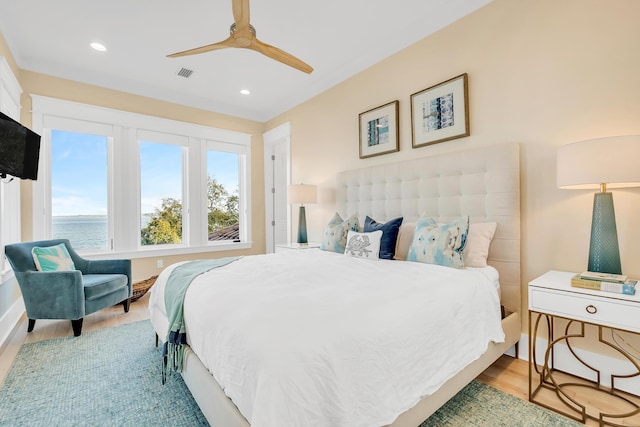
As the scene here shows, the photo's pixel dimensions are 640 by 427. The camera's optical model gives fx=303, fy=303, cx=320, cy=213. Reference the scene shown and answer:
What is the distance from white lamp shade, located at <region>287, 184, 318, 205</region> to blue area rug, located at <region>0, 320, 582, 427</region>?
2302 millimetres

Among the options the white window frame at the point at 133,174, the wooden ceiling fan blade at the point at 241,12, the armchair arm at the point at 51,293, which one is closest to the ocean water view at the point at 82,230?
the white window frame at the point at 133,174

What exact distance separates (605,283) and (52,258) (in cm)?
440

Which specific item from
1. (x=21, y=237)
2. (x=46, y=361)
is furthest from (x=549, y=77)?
(x=21, y=237)

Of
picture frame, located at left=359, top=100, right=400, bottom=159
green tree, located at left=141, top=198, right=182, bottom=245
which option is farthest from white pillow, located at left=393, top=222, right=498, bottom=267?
green tree, located at left=141, top=198, right=182, bottom=245

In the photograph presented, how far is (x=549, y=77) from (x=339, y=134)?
2.27 meters

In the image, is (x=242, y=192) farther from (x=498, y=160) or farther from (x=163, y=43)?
(x=498, y=160)

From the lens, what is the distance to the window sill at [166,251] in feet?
13.1

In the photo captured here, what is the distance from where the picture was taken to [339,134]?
3.98 metres

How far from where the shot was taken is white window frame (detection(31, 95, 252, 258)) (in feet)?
11.9

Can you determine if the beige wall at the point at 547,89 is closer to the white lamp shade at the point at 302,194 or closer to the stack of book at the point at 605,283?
the stack of book at the point at 605,283

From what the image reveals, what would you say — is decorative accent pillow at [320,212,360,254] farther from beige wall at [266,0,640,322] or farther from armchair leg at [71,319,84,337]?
armchair leg at [71,319,84,337]

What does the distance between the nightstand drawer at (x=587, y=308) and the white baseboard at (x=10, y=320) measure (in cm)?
407

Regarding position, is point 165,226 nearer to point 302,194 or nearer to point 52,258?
point 52,258

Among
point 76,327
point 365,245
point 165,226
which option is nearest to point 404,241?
point 365,245
